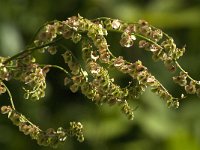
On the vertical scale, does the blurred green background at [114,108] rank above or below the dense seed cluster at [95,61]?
above

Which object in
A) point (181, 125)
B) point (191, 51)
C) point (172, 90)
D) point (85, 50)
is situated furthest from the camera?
point (191, 51)

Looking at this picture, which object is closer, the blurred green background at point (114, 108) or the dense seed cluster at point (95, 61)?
the dense seed cluster at point (95, 61)

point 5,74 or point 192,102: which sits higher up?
point 192,102

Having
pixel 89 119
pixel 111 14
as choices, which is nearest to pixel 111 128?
pixel 89 119

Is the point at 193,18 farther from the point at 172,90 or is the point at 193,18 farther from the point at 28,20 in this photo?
the point at 28,20

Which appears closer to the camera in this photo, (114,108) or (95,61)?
(95,61)

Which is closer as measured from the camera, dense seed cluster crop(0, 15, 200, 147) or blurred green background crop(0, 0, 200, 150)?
dense seed cluster crop(0, 15, 200, 147)

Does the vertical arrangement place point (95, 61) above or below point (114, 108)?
below

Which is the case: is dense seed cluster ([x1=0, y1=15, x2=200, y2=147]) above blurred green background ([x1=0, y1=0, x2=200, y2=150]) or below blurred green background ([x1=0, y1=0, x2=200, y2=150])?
below
